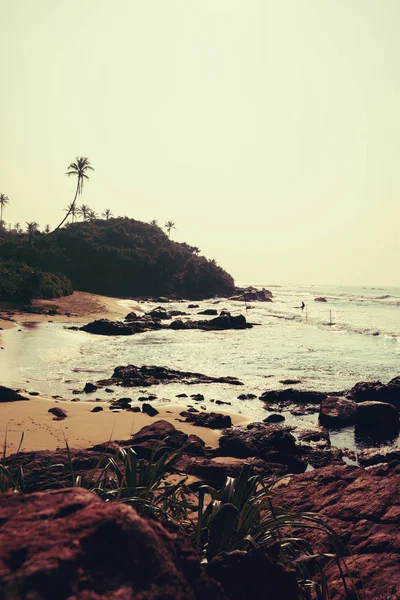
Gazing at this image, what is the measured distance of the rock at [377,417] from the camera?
14.3 m

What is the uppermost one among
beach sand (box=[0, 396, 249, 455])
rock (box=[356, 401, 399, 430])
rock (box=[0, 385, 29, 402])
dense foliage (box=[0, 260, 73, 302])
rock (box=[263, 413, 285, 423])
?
dense foliage (box=[0, 260, 73, 302])

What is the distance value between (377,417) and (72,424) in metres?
8.76

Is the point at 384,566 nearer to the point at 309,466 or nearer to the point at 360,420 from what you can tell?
the point at 309,466

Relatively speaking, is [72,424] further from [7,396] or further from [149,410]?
[7,396]

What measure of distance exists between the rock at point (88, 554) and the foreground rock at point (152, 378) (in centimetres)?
1722

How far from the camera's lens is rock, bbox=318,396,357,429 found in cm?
1474

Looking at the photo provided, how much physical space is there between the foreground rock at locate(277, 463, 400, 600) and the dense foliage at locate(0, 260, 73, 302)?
42260 millimetres

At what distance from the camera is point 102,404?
51.0 ft

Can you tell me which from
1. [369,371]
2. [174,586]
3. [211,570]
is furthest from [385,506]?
[369,371]

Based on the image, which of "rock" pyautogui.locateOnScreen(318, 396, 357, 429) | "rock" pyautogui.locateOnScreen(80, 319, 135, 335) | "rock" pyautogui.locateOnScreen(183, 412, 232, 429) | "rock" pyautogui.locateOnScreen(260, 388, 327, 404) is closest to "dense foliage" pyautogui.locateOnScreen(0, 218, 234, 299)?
"rock" pyautogui.locateOnScreen(80, 319, 135, 335)

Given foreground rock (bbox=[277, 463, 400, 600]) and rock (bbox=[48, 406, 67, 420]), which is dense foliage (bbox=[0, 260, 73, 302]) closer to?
rock (bbox=[48, 406, 67, 420])

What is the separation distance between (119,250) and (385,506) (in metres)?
87.4

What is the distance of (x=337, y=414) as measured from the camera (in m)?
14.9

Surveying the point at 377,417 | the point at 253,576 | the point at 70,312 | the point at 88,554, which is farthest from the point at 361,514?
the point at 70,312
